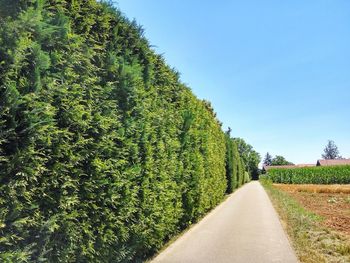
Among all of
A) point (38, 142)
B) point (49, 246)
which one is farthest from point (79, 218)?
point (38, 142)

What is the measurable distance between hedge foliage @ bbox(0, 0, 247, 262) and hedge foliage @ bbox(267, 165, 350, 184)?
59936mm

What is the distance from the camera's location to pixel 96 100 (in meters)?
4.49

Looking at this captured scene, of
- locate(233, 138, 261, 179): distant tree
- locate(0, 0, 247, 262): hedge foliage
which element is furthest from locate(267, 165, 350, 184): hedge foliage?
locate(0, 0, 247, 262): hedge foliage

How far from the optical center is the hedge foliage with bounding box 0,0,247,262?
10.0 ft

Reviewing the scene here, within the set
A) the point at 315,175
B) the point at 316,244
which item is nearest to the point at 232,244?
the point at 316,244

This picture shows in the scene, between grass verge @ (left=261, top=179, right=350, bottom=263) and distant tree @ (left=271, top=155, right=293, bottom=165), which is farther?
distant tree @ (left=271, top=155, right=293, bottom=165)

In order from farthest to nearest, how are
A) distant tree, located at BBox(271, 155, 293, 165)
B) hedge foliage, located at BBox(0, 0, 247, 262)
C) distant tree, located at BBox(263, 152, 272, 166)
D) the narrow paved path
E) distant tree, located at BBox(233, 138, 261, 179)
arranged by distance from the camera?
distant tree, located at BBox(263, 152, 272, 166), distant tree, located at BBox(271, 155, 293, 165), distant tree, located at BBox(233, 138, 261, 179), the narrow paved path, hedge foliage, located at BBox(0, 0, 247, 262)

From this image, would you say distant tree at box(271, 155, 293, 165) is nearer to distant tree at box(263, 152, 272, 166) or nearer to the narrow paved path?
distant tree at box(263, 152, 272, 166)

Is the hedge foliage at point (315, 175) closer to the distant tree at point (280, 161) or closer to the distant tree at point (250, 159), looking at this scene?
the distant tree at point (250, 159)

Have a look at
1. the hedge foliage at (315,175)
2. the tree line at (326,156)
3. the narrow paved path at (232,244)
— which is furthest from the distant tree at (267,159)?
the narrow paved path at (232,244)

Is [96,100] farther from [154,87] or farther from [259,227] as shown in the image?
[259,227]

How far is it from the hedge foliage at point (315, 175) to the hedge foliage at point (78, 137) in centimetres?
5994

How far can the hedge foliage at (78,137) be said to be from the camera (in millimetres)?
3059

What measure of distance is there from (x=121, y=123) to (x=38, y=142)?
1.99 metres
